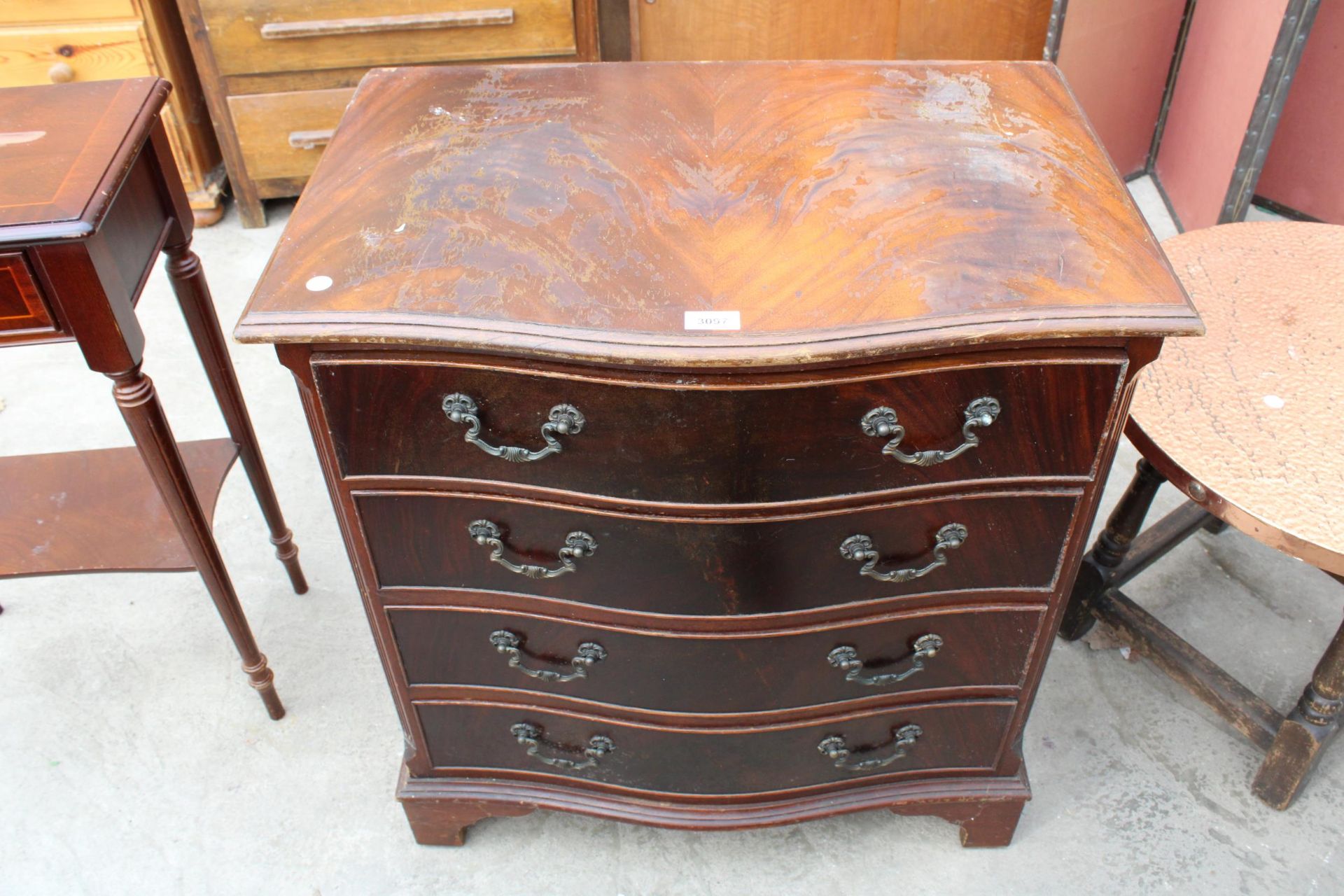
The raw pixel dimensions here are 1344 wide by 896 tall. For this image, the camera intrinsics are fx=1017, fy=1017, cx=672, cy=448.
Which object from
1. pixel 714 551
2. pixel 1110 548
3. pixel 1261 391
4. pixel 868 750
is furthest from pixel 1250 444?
pixel 714 551

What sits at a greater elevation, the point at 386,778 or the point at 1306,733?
the point at 1306,733

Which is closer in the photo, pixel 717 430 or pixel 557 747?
pixel 717 430

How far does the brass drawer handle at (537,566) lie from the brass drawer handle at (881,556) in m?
0.33

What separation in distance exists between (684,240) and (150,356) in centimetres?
217

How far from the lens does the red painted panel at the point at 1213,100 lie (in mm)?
2641

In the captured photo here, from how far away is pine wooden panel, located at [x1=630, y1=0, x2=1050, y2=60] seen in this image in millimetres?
2943

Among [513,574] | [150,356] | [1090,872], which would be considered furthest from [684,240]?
[150,356]

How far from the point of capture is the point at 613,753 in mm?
1619

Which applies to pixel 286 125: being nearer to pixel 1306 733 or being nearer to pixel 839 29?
pixel 839 29

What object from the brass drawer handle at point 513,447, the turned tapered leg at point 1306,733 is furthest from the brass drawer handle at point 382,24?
the turned tapered leg at point 1306,733

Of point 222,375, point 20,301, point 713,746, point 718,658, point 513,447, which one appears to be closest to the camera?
point 513,447

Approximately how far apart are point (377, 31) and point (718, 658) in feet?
7.18

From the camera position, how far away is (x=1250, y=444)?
1.52 metres

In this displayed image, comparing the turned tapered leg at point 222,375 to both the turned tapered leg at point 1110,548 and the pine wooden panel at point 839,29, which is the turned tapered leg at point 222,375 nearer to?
the turned tapered leg at point 1110,548
